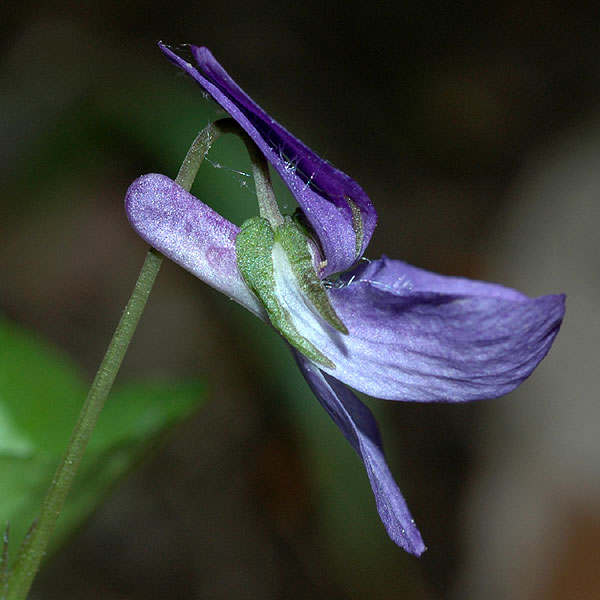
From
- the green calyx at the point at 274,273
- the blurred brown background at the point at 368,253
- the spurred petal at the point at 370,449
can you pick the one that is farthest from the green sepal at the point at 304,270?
the blurred brown background at the point at 368,253

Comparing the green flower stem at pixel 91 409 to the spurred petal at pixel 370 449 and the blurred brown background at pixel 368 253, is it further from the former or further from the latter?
the blurred brown background at pixel 368 253

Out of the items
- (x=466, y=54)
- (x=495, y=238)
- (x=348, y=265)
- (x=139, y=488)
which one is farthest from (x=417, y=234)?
(x=348, y=265)

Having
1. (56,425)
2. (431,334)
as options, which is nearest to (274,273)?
(431,334)

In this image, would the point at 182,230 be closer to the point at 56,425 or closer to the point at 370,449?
the point at 370,449

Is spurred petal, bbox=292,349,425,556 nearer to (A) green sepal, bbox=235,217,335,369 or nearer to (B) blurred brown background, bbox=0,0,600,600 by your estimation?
(A) green sepal, bbox=235,217,335,369

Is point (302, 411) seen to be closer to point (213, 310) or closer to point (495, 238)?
point (213, 310)
